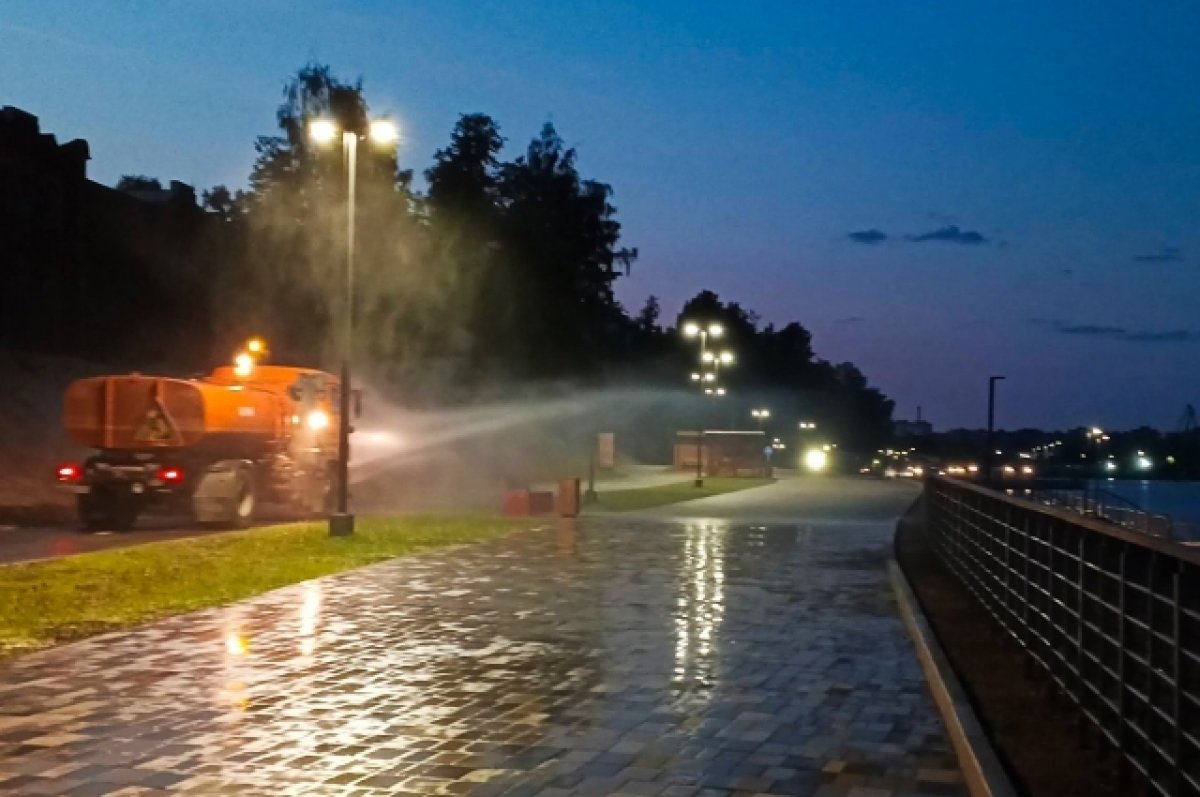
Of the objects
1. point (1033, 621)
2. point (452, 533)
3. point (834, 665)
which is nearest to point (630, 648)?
point (834, 665)

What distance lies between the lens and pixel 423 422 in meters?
53.0

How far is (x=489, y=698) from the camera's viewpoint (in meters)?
10.5

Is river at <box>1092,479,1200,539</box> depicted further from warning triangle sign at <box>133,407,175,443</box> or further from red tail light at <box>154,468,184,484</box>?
warning triangle sign at <box>133,407,175,443</box>

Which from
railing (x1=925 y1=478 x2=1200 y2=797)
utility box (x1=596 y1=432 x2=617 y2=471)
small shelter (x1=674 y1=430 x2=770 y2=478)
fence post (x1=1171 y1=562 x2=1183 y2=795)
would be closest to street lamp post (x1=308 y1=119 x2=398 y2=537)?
railing (x1=925 y1=478 x2=1200 y2=797)

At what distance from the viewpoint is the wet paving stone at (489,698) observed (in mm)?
8188

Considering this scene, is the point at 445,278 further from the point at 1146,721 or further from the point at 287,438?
the point at 1146,721

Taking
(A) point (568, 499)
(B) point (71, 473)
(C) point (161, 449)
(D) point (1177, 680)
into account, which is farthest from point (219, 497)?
(D) point (1177, 680)

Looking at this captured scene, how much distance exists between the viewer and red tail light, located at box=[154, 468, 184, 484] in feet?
89.6

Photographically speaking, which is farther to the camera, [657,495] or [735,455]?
[735,455]

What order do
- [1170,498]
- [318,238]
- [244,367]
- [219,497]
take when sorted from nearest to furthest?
[219,497] < [244,367] < [318,238] < [1170,498]

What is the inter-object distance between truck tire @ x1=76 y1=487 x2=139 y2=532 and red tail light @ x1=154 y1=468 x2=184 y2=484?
26.5 inches

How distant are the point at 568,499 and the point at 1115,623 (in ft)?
82.8

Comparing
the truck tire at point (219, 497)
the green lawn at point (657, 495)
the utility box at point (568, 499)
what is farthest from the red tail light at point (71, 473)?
the green lawn at point (657, 495)

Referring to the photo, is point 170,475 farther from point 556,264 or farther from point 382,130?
point 556,264
